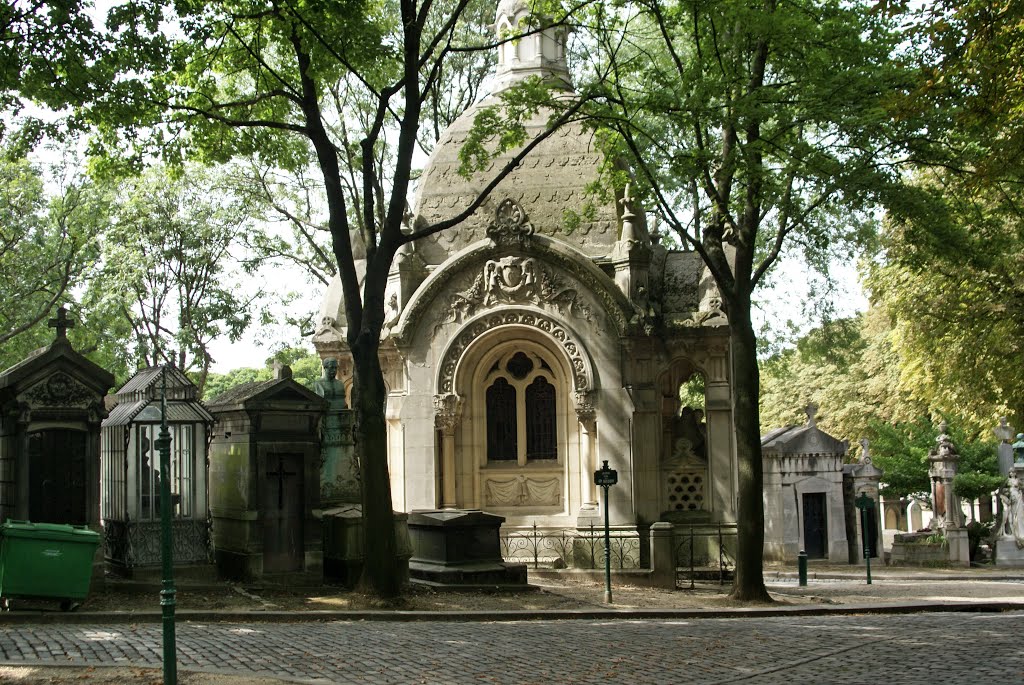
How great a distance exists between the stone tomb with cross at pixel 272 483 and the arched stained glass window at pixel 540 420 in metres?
6.59

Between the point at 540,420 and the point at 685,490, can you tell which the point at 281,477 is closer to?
the point at 540,420

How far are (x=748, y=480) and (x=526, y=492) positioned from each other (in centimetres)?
589

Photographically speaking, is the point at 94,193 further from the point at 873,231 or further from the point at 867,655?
the point at 867,655

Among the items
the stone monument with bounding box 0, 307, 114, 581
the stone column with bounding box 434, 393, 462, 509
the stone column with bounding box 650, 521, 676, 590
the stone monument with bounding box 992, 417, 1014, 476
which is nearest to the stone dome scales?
the stone column with bounding box 434, 393, 462, 509

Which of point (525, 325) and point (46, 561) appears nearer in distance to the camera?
point (46, 561)

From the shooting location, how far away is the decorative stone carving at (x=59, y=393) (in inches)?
605

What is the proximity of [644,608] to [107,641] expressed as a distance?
7.88 metres

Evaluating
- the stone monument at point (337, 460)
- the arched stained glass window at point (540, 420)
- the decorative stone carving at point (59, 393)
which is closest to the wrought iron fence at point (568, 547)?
the arched stained glass window at point (540, 420)

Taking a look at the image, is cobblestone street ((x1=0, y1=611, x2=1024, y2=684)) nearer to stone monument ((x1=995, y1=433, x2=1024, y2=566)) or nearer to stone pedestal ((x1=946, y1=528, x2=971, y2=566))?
stone pedestal ((x1=946, y1=528, x2=971, y2=566))

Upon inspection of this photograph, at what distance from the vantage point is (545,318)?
22.6 metres

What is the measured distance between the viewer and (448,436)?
2312 centimetres

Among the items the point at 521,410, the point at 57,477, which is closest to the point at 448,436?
the point at 521,410

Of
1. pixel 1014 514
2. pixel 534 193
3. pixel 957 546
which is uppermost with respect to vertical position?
pixel 534 193

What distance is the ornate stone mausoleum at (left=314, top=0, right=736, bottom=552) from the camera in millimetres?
22328
